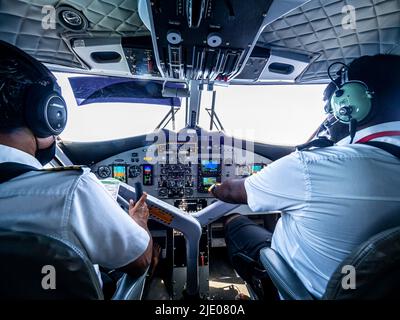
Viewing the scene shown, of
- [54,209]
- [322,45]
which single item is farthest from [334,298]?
[322,45]

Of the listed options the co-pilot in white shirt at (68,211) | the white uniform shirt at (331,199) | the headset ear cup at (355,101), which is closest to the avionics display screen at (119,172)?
the co-pilot in white shirt at (68,211)

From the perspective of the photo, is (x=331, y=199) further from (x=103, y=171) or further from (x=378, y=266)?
(x=103, y=171)

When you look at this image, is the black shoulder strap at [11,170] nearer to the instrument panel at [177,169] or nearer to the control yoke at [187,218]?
the control yoke at [187,218]

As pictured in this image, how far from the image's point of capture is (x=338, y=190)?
Answer: 2.20ft

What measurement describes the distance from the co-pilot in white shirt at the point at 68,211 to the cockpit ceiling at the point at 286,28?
1.17m

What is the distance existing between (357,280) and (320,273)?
194 millimetres

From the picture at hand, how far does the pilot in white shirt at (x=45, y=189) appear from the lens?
1.71 feet

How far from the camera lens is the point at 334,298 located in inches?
23.4

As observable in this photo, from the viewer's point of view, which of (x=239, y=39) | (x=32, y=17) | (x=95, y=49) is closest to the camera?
(x=239, y=39)
